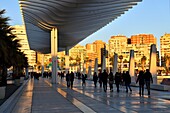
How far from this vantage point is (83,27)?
44500 mm

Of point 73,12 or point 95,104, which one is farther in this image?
point 73,12

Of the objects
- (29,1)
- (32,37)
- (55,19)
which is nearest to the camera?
(29,1)

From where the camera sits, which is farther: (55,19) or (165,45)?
(165,45)

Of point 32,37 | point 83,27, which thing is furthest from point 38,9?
point 32,37

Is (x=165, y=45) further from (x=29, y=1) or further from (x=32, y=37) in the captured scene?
(x=29, y=1)

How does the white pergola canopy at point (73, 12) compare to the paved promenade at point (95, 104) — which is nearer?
the paved promenade at point (95, 104)

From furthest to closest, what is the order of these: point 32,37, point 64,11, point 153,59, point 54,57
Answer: point 32,37 < point 54,57 < point 64,11 < point 153,59

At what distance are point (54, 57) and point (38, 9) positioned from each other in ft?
31.4

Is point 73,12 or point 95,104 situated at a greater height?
point 73,12

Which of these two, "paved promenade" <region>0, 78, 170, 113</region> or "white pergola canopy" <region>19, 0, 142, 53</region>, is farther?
"white pergola canopy" <region>19, 0, 142, 53</region>

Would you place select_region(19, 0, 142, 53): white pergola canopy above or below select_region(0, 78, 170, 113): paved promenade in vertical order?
above

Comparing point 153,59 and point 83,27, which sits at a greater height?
point 83,27

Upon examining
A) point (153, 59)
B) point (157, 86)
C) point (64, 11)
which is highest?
point (64, 11)

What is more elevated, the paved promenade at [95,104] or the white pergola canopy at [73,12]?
the white pergola canopy at [73,12]
